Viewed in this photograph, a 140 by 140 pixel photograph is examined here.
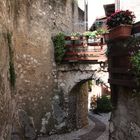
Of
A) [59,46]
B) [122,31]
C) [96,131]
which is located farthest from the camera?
[96,131]

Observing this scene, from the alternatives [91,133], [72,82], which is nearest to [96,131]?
[91,133]

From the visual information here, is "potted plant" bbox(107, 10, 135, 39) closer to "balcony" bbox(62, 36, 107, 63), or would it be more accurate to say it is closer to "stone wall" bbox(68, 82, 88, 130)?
"balcony" bbox(62, 36, 107, 63)

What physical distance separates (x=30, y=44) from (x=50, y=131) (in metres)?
3.42

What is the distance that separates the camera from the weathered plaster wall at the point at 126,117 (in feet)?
17.0

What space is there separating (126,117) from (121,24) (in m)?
1.78

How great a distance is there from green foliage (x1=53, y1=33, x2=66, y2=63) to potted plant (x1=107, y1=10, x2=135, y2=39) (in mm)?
5499

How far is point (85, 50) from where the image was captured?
456 inches

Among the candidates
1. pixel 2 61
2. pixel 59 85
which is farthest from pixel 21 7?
pixel 2 61

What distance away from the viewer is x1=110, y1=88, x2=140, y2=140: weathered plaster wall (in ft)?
17.0

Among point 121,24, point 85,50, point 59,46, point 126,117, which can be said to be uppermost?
point 121,24

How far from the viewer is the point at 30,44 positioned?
10602 mm

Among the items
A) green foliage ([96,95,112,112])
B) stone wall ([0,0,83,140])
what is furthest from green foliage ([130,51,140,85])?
green foliage ([96,95,112,112])

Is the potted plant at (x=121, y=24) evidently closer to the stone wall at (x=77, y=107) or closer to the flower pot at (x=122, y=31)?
the flower pot at (x=122, y=31)

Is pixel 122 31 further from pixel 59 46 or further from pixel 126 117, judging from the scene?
pixel 59 46
